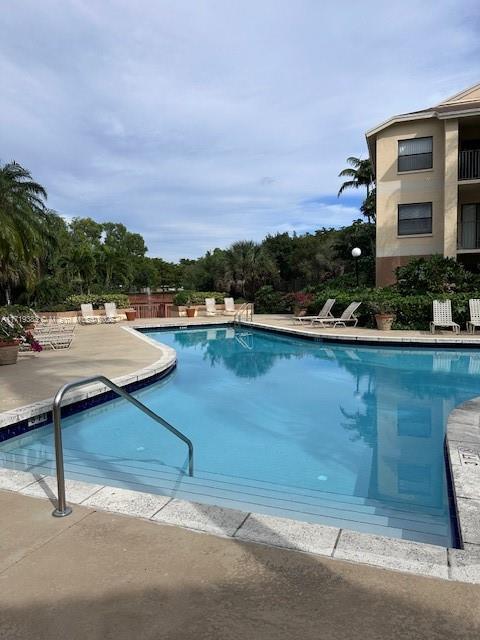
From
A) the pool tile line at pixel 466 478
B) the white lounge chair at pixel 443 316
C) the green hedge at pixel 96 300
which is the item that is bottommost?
the pool tile line at pixel 466 478

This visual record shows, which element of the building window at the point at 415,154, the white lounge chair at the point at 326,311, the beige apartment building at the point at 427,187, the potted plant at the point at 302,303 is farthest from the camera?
the potted plant at the point at 302,303

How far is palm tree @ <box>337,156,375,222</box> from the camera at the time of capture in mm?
30109

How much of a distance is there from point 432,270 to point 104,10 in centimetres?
1277

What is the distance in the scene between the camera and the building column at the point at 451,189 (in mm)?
17578

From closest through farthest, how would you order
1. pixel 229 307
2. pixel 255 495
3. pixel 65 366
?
pixel 255 495 → pixel 65 366 → pixel 229 307

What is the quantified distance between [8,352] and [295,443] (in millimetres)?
6885

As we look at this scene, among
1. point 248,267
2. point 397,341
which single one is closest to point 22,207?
point 248,267

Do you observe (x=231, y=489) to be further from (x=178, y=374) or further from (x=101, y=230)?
(x=101, y=230)

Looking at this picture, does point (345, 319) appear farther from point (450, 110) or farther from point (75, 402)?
point (75, 402)

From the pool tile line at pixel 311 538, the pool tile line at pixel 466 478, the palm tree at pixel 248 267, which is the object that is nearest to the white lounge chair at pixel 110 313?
the palm tree at pixel 248 267

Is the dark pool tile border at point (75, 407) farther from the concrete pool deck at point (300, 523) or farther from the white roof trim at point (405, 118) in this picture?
the white roof trim at point (405, 118)

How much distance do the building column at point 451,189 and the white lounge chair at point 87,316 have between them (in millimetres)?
15563

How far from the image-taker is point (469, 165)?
18094mm

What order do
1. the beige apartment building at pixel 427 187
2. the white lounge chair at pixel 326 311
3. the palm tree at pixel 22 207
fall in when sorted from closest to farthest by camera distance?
1. the white lounge chair at pixel 326 311
2. the beige apartment building at pixel 427 187
3. the palm tree at pixel 22 207
